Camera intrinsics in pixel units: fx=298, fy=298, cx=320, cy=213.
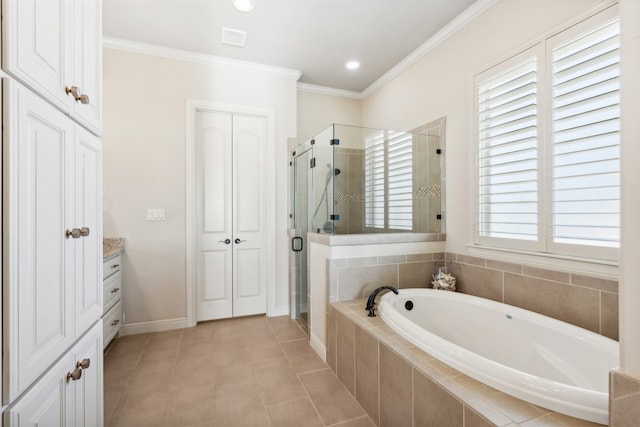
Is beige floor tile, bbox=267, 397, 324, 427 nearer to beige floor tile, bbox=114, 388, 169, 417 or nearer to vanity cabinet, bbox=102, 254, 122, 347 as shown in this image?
beige floor tile, bbox=114, 388, 169, 417

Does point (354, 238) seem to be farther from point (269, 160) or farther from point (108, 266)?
point (108, 266)

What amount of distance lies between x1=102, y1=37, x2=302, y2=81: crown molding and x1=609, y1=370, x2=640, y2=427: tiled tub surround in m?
3.35

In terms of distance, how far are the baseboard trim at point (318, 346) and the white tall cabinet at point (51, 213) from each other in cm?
139


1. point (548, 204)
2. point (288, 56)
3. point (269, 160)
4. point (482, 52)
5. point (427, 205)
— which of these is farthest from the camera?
point (269, 160)

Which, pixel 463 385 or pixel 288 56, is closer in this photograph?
pixel 463 385

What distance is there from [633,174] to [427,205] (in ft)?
6.57

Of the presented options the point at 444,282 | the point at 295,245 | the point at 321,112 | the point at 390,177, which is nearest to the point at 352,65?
the point at 321,112

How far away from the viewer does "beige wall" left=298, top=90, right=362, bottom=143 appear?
3658 millimetres

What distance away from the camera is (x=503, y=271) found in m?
2.07

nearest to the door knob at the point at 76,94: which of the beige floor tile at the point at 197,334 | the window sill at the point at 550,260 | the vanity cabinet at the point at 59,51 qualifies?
the vanity cabinet at the point at 59,51

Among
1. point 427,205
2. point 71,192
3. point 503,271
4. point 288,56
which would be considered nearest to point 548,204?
point 503,271

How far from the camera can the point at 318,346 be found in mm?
2385

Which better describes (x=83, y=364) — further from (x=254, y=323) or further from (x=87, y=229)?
(x=254, y=323)

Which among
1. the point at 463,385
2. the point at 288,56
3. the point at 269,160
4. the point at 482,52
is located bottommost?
the point at 463,385
